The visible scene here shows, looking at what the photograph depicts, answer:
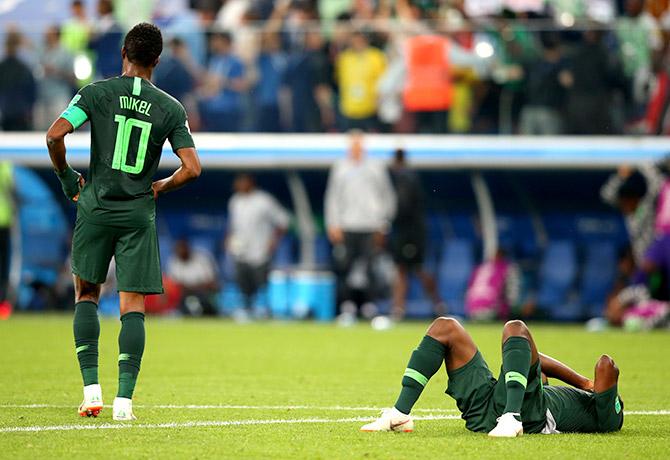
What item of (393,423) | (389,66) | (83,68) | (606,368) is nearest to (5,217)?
(83,68)

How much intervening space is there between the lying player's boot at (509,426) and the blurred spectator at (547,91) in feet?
43.4

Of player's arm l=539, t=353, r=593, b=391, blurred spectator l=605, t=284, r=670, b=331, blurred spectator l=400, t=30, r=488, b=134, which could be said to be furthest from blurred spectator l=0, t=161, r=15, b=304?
player's arm l=539, t=353, r=593, b=391

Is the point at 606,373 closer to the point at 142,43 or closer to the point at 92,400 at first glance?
the point at 92,400

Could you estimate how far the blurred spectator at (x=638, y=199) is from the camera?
19.0 metres

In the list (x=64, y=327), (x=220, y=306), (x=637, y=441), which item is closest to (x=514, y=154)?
(x=220, y=306)

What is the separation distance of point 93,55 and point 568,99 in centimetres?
695

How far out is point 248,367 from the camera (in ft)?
41.2

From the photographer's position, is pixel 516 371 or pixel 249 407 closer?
pixel 516 371

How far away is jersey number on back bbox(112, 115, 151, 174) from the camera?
26.8ft

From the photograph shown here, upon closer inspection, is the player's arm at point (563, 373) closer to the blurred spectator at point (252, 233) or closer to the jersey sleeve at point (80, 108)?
the jersey sleeve at point (80, 108)

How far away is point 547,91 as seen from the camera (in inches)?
787

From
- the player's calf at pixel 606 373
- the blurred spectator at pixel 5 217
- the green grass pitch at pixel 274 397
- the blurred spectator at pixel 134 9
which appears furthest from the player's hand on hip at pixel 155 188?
the blurred spectator at pixel 5 217

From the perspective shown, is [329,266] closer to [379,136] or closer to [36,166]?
[379,136]

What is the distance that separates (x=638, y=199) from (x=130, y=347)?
12473mm
